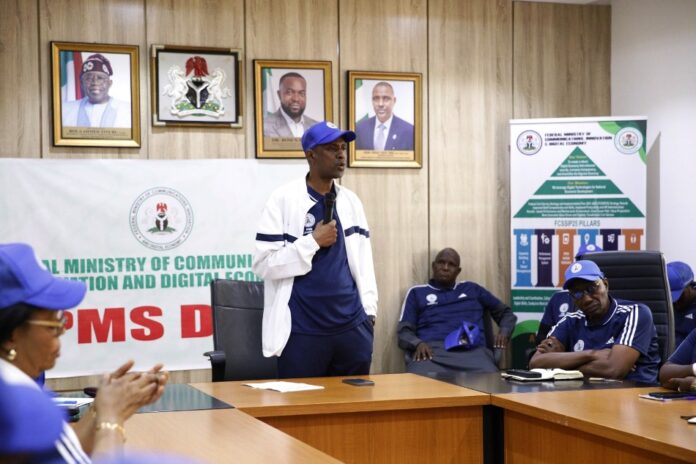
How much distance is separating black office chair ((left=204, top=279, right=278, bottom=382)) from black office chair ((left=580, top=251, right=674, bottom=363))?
182cm

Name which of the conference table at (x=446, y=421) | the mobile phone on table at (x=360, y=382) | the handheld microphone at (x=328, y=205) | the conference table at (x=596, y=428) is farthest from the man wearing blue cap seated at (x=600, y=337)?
the handheld microphone at (x=328, y=205)

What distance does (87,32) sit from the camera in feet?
18.4

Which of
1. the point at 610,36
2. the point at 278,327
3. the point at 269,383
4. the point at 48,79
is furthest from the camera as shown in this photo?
the point at 610,36

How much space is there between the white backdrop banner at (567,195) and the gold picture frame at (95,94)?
2.60 m

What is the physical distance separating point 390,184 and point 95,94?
206 cm

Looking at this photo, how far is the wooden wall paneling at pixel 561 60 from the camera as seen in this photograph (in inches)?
257

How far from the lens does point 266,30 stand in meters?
5.95

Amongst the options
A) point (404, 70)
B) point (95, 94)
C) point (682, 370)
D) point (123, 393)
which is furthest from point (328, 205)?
point (404, 70)

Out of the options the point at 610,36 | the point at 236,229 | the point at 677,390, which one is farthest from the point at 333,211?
the point at 610,36

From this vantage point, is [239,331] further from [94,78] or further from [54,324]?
[54,324]

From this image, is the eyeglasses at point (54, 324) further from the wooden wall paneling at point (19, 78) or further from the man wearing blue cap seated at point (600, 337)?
the wooden wall paneling at point (19, 78)

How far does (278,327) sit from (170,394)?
0.68 metres

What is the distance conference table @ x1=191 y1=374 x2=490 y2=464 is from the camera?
2713 mm

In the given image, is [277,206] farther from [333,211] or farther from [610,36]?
[610,36]
